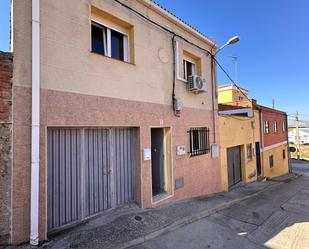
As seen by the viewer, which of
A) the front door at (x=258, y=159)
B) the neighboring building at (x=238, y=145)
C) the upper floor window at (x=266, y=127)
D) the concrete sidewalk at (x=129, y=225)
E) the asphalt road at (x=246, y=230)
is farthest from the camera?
the upper floor window at (x=266, y=127)

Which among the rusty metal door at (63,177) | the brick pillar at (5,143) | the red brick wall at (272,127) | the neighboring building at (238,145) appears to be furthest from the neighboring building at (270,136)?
the brick pillar at (5,143)

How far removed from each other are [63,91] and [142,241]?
3.58 m

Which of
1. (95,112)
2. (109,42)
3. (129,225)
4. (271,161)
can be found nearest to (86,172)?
(95,112)

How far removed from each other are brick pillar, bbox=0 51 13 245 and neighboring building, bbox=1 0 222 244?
0.28 ft

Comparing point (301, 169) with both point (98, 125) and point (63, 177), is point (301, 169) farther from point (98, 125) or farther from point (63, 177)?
point (63, 177)

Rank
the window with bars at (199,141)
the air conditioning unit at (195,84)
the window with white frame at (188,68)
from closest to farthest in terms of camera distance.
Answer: the air conditioning unit at (195,84)
the window with bars at (199,141)
the window with white frame at (188,68)

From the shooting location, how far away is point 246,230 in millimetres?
5344

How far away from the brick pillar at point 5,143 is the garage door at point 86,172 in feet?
2.51

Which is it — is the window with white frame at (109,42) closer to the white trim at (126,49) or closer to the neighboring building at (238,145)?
the white trim at (126,49)

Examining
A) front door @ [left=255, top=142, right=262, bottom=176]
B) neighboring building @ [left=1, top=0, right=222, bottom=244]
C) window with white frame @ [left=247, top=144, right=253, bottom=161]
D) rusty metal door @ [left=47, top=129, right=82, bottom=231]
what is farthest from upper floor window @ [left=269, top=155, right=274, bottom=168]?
rusty metal door @ [left=47, top=129, right=82, bottom=231]

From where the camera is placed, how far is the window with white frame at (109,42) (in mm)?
5516

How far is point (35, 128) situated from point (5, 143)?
53 centimetres

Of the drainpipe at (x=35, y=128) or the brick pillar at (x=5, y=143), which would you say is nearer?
the brick pillar at (x=5, y=143)

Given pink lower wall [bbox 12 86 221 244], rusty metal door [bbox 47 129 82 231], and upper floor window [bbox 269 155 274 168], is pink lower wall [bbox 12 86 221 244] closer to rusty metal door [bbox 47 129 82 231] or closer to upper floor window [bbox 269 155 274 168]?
rusty metal door [bbox 47 129 82 231]
